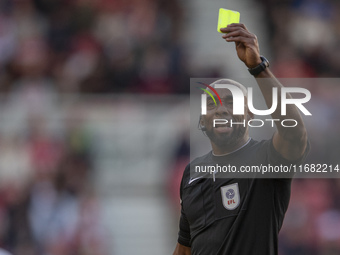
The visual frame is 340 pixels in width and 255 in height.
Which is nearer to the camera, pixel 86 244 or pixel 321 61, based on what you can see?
pixel 86 244

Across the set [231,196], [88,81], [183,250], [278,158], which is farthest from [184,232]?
[88,81]

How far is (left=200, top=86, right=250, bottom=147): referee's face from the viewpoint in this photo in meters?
3.95

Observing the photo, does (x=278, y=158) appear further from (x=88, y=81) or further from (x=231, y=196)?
(x=88, y=81)

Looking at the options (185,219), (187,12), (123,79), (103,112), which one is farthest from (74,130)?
(185,219)

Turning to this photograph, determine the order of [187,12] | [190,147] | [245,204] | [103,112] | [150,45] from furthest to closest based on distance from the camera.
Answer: [187,12] < [150,45] < [103,112] < [190,147] < [245,204]

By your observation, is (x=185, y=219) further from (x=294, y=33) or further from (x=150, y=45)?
(x=294, y=33)

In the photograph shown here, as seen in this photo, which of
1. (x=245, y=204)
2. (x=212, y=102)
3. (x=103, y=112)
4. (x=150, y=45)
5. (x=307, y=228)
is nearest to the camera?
(x=245, y=204)

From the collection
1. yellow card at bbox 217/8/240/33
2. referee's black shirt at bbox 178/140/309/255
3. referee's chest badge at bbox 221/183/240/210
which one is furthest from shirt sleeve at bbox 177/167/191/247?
yellow card at bbox 217/8/240/33

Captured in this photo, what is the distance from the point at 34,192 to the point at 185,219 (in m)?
5.75

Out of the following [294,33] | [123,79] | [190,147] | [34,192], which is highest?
[294,33]

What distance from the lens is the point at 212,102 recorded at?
4.08 metres

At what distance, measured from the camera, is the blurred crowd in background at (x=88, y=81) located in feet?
30.3

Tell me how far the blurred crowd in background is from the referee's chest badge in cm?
519

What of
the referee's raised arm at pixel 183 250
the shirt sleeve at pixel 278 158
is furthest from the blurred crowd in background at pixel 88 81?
the shirt sleeve at pixel 278 158
